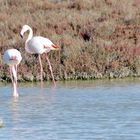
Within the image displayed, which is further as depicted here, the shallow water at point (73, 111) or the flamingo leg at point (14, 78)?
the flamingo leg at point (14, 78)

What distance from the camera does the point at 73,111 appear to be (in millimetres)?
15727

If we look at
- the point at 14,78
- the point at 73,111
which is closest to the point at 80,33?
the point at 14,78

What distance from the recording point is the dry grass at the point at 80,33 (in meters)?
23.0

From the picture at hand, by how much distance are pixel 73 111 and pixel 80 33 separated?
11984mm

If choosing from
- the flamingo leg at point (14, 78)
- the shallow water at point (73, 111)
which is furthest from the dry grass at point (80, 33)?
the flamingo leg at point (14, 78)

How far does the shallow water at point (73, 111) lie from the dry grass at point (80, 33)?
1.41 m

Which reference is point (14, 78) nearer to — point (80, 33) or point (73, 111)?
point (73, 111)

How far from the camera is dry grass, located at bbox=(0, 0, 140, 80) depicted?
23047 millimetres

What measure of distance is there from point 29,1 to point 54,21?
5894 mm

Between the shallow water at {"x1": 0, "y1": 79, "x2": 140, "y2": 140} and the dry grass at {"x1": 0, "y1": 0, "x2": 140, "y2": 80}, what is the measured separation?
1412 mm

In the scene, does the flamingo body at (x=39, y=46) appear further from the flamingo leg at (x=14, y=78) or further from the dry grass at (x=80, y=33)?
the flamingo leg at (x=14, y=78)

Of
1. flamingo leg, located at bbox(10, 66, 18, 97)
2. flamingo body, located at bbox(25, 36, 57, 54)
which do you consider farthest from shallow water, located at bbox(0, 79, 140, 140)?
flamingo body, located at bbox(25, 36, 57, 54)

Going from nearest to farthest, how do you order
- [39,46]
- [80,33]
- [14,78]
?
1. [14,78]
2. [39,46]
3. [80,33]

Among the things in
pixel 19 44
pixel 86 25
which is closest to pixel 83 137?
pixel 19 44
